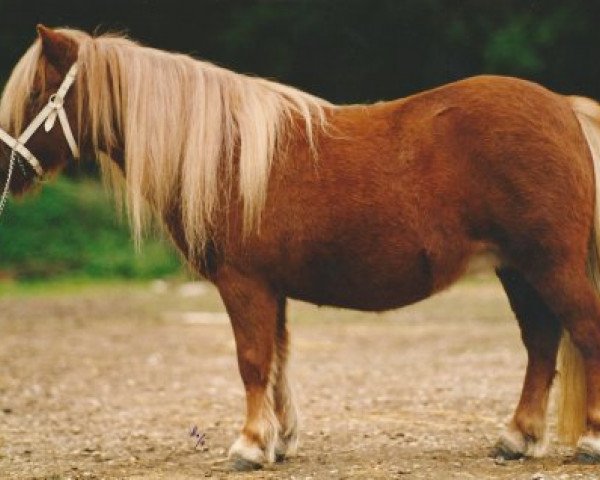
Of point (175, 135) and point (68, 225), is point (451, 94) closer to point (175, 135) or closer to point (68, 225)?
point (175, 135)

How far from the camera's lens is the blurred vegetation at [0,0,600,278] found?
1061 inches

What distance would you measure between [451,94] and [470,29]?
23.5m

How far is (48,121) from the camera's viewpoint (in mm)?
5531

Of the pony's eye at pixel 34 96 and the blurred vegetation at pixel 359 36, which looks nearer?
the pony's eye at pixel 34 96

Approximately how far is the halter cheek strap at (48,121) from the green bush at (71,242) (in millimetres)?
15551

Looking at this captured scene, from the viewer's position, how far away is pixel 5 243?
22562 millimetres

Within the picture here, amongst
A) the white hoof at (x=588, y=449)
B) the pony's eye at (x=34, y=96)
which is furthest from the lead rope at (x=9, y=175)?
the white hoof at (x=588, y=449)

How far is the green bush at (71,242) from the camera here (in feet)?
71.9

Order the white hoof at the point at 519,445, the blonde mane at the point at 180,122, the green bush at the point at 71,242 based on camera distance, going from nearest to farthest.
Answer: the blonde mane at the point at 180,122
the white hoof at the point at 519,445
the green bush at the point at 71,242

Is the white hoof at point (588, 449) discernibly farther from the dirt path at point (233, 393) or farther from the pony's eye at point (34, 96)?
the pony's eye at point (34, 96)

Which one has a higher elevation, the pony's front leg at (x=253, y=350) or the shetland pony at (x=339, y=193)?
the shetland pony at (x=339, y=193)

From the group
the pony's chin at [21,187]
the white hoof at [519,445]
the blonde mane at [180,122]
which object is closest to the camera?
the blonde mane at [180,122]

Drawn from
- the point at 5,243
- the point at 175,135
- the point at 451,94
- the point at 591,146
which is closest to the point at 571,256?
the point at 591,146

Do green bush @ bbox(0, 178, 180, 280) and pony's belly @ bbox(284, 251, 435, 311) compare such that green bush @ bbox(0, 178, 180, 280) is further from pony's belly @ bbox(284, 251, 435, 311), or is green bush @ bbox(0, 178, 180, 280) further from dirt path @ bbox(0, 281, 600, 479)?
pony's belly @ bbox(284, 251, 435, 311)
